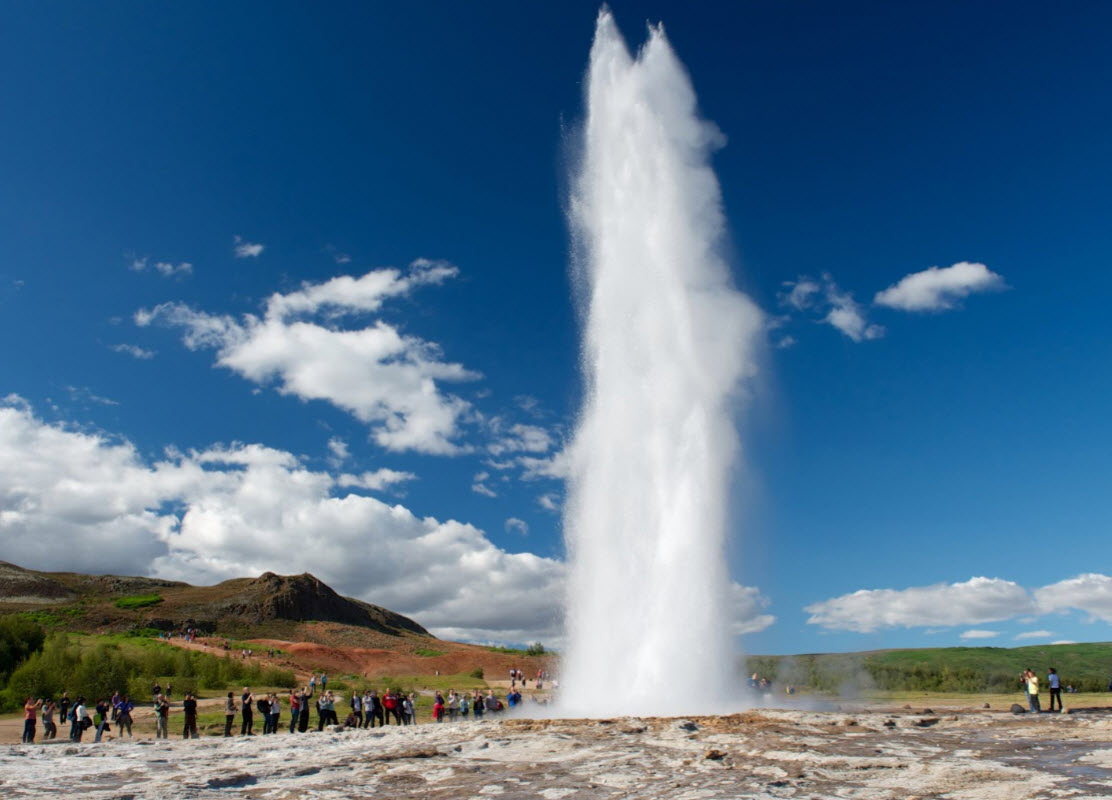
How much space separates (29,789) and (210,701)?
24.7 m

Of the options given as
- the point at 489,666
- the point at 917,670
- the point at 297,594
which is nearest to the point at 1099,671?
the point at 917,670

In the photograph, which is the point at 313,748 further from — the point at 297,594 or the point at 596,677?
the point at 297,594

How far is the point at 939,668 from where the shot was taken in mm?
76062

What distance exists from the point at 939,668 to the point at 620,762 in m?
74.2

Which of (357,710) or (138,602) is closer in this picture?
(357,710)

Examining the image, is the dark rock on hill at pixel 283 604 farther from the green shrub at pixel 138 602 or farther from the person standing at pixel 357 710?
the person standing at pixel 357 710

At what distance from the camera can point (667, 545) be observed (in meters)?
23.4

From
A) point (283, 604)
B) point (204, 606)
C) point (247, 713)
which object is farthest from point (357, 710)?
point (204, 606)

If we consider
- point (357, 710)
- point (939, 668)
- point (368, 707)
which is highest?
point (368, 707)

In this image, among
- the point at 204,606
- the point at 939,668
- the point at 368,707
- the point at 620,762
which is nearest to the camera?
the point at 620,762

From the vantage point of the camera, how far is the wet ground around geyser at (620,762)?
12164 millimetres

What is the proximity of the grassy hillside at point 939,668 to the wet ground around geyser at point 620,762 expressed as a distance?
14.2 m

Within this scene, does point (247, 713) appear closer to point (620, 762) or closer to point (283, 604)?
point (620, 762)

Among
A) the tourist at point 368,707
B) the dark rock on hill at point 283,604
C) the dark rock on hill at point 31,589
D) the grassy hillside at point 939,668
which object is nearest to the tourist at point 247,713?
the tourist at point 368,707
